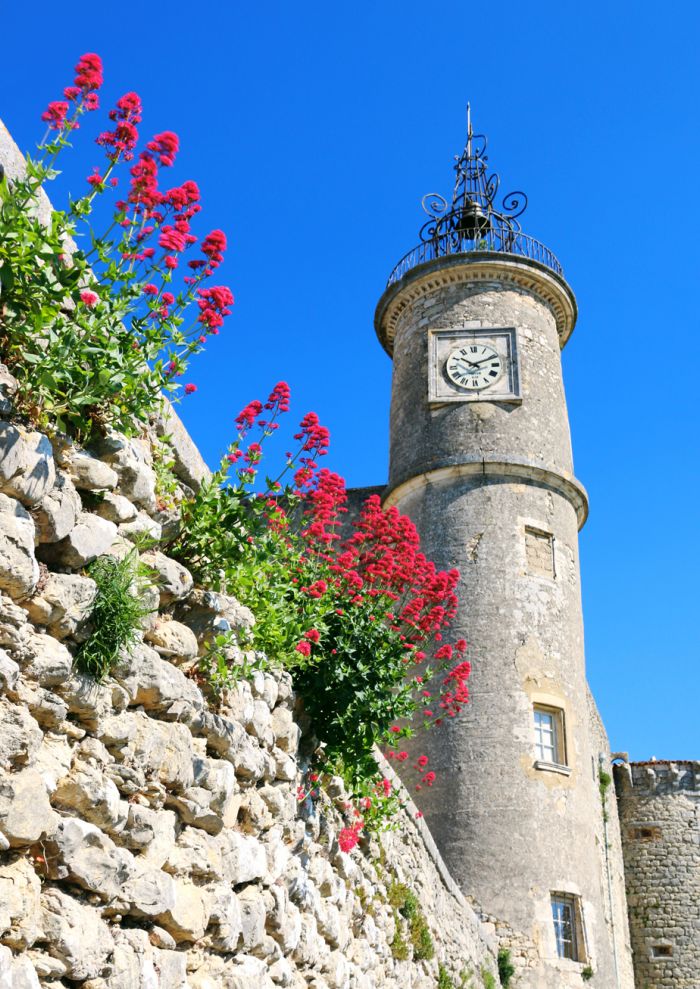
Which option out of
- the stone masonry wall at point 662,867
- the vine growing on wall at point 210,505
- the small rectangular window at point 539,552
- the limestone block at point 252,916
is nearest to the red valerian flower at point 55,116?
the vine growing on wall at point 210,505

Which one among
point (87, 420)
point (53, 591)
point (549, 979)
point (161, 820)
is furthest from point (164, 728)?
point (549, 979)

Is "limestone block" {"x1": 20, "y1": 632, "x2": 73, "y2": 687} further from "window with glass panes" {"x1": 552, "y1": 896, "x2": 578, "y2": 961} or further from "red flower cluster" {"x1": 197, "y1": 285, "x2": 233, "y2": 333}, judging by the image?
"window with glass panes" {"x1": 552, "y1": 896, "x2": 578, "y2": 961}

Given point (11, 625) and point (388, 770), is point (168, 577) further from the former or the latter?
point (388, 770)

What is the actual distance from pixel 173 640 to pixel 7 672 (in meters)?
1.35

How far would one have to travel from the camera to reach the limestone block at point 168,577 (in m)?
4.39

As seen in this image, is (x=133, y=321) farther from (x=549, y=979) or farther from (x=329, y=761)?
(x=549, y=979)

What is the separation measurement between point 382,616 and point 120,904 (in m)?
3.14

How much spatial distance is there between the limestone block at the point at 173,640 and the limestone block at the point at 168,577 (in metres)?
0.11

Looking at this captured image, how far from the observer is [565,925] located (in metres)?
13.5

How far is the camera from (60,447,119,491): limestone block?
3.89 m

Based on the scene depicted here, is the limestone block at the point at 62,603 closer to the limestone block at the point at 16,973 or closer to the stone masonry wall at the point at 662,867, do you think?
the limestone block at the point at 16,973

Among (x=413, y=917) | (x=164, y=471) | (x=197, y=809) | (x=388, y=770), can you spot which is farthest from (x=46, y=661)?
(x=413, y=917)

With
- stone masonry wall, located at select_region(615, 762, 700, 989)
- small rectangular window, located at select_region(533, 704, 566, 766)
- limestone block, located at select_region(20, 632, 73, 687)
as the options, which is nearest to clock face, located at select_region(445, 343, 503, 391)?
small rectangular window, located at select_region(533, 704, 566, 766)

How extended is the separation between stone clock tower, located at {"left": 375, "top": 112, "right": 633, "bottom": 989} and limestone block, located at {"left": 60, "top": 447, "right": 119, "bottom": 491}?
10.5m
